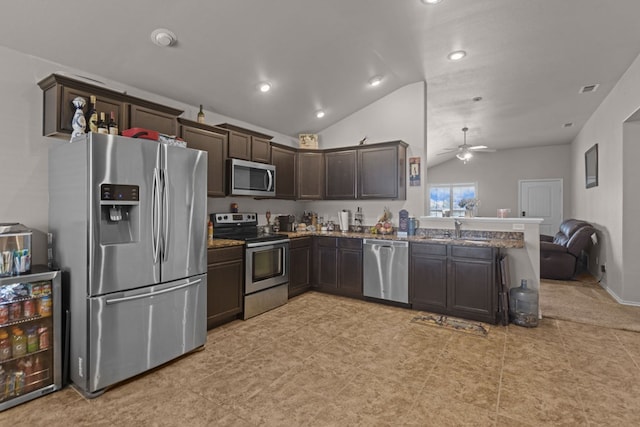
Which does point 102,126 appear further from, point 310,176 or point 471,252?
point 471,252

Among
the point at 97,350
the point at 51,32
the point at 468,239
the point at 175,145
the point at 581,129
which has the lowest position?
the point at 97,350

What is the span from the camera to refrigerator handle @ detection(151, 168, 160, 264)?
2.43 m

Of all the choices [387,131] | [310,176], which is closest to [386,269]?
[310,176]

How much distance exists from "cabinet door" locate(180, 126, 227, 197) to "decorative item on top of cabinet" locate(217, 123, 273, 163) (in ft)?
0.45

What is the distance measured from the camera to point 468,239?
12.9 feet

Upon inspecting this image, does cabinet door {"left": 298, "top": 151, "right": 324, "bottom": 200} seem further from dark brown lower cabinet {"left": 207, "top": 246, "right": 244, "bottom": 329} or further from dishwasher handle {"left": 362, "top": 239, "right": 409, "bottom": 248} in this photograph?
dark brown lower cabinet {"left": 207, "top": 246, "right": 244, "bottom": 329}

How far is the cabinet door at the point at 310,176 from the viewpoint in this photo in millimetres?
5062

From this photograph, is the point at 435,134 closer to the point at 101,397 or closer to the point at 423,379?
the point at 423,379

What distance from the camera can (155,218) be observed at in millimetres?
2443

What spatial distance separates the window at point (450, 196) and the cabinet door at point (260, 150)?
20.4ft

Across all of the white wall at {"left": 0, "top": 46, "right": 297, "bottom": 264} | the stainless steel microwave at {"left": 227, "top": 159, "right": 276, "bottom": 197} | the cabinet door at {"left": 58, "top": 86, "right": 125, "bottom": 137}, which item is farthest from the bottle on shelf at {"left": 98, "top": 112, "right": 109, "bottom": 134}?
the stainless steel microwave at {"left": 227, "top": 159, "right": 276, "bottom": 197}

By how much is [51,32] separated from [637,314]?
6.63 m

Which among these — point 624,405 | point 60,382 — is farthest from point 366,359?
point 60,382

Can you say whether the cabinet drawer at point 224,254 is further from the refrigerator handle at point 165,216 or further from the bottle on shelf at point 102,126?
the bottle on shelf at point 102,126
